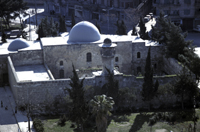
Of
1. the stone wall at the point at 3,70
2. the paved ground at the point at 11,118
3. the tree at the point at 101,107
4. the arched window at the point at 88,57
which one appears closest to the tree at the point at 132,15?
the arched window at the point at 88,57

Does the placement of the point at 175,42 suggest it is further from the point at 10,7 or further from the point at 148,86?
the point at 10,7

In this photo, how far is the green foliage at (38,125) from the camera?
35600 mm

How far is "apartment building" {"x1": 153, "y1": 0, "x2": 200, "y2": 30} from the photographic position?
72125 millimetres

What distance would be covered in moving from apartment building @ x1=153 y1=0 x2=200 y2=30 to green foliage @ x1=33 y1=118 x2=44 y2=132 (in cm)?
4251

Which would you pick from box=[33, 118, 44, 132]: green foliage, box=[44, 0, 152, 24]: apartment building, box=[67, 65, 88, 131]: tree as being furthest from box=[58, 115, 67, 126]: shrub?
box=[44, 0, 152, 24]: apartment building

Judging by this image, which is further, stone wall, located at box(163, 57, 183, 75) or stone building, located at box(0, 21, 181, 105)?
stone wall, located at box(163, 57, 183, 75)

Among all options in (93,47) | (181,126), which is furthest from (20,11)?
(181,126)

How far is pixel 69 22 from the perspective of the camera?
82.3 m

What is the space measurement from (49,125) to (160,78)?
13624 mm

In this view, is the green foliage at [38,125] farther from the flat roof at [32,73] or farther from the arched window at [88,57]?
the arched window at [88,57]

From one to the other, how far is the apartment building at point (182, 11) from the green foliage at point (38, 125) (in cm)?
4251

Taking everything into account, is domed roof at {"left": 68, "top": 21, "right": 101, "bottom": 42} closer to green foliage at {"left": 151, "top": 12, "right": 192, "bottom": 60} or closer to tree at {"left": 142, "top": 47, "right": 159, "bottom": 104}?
green foliage at {"left": 151, "top": 12, "right": 192, "bottom": 60}

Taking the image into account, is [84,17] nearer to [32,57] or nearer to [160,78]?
[32,57]

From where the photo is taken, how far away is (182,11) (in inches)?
2859
